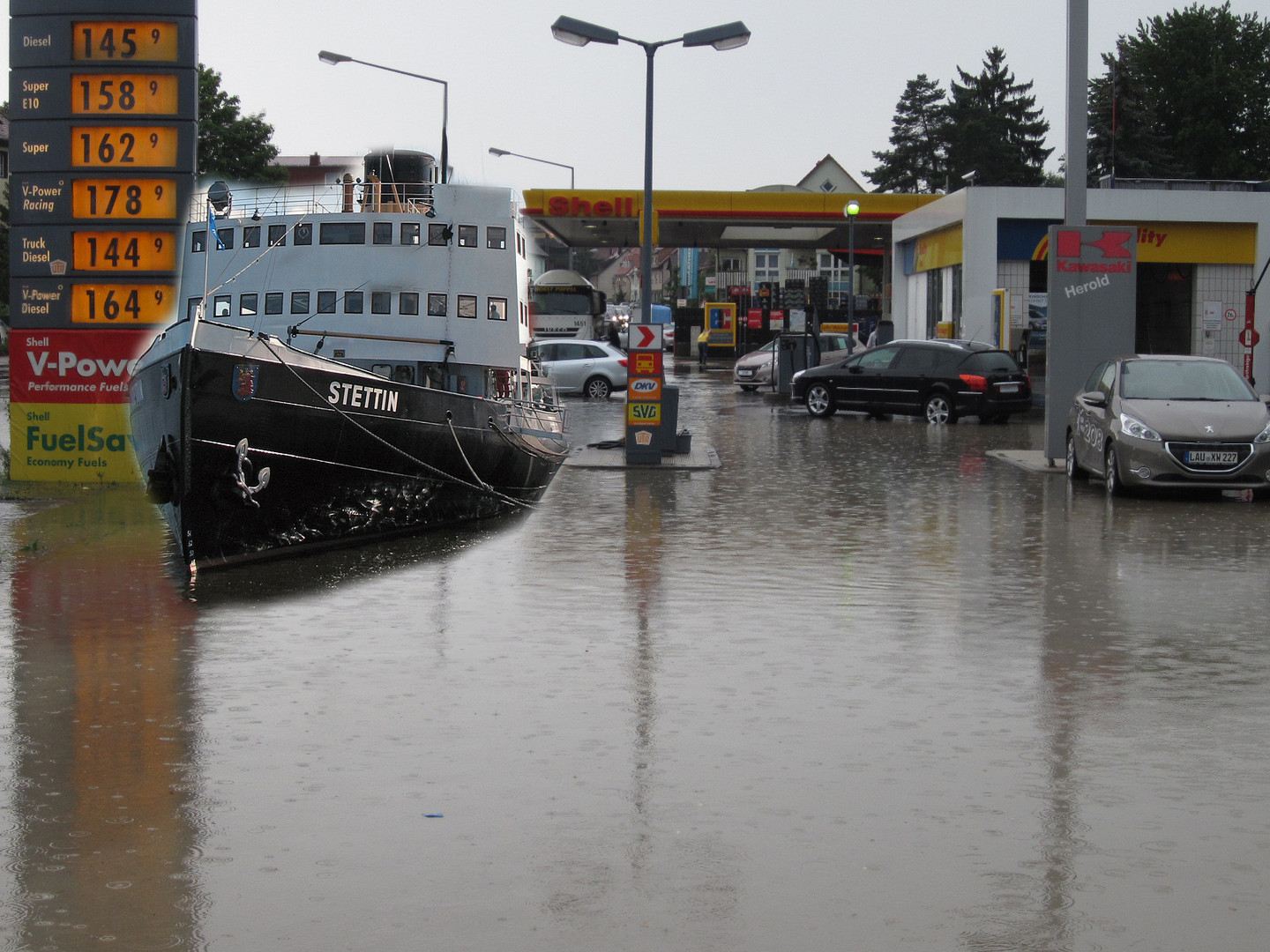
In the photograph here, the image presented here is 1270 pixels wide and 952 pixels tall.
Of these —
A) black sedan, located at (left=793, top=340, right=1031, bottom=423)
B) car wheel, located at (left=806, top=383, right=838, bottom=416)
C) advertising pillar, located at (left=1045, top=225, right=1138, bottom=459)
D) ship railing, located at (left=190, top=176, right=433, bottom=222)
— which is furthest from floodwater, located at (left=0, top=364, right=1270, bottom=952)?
car wheel, located at (left=806, top=383, right=838, bottom=416)

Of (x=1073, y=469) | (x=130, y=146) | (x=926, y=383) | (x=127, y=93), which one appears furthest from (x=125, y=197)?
(x=926, y=383)

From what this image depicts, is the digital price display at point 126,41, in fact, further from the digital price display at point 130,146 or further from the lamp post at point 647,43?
the lamp post at point 647,43

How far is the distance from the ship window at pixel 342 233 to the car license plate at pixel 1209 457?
31.4 ft

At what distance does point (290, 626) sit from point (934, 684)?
4008 mm

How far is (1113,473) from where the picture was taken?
1758 centimetres

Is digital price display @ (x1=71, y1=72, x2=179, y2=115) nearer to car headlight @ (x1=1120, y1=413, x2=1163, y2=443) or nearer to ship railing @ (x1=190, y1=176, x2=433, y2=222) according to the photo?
ship railing @ (x1=190, y1=176, x2=433, y2=222)

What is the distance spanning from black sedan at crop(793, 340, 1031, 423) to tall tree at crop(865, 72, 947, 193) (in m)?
87.9

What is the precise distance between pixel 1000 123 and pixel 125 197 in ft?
316

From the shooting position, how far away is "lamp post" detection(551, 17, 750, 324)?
75.9 feet

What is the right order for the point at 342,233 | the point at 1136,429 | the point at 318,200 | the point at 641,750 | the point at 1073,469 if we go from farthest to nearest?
the point at 1073,469
the point at 318,200
the point at 342,233
the point at 1136,429
the point at 641,750

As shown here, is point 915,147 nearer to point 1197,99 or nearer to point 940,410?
point 1197,99

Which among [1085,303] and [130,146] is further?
[1085,303]

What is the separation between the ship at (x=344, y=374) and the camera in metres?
12.9

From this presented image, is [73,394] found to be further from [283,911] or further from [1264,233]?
[1264,233]
